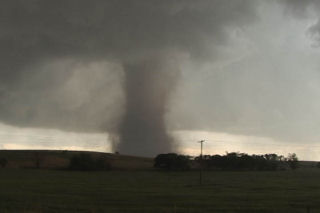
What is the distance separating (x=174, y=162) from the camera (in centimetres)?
16150

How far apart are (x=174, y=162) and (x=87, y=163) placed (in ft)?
108

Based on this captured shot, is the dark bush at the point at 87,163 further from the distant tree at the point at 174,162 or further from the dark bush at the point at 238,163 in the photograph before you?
the dark bush at the point at 238,163

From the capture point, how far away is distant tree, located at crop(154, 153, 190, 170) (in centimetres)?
16100

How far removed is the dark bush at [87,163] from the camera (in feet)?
477

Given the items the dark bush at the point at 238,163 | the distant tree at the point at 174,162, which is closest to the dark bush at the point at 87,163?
the distant tree at the point at 174,162

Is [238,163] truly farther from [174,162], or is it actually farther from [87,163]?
[87,163]

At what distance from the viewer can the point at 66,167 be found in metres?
152

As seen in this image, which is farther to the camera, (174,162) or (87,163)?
(174,162)

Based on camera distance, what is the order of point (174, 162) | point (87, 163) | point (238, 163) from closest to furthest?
point (87, 163) < point (174, 162) < point (238, 163)

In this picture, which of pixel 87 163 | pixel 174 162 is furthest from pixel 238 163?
pixel 87 163

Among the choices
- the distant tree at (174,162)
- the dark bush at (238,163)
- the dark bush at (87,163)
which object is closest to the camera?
the dark bush at (87,163)

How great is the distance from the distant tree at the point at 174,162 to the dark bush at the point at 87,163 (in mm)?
23369

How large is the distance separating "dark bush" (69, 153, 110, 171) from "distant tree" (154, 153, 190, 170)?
2337 cm

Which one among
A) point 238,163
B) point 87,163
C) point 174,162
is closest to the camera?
point 87,163
